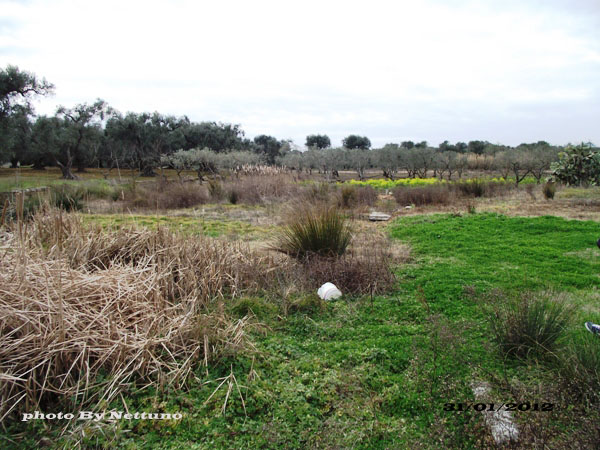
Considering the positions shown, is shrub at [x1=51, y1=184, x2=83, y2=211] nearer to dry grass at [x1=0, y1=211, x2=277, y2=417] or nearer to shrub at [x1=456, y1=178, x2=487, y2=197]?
dry grass at [x1=0, y1=211, x2=277, y2=417]

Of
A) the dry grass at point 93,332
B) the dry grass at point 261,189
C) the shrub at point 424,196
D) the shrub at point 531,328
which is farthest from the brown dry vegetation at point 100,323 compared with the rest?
the shrub at point 424,196

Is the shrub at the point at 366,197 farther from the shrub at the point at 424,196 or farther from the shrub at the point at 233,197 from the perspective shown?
the shrub at the point at 233,197

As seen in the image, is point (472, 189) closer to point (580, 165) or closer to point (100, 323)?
point (580, 165)

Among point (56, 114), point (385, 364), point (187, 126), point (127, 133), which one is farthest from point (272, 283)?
point (187, 126)

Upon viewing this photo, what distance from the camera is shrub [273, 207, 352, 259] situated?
5348mm

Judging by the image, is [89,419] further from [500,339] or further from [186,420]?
[500,339]

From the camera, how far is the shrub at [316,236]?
5.35 m

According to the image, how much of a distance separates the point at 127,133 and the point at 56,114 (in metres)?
6.38
